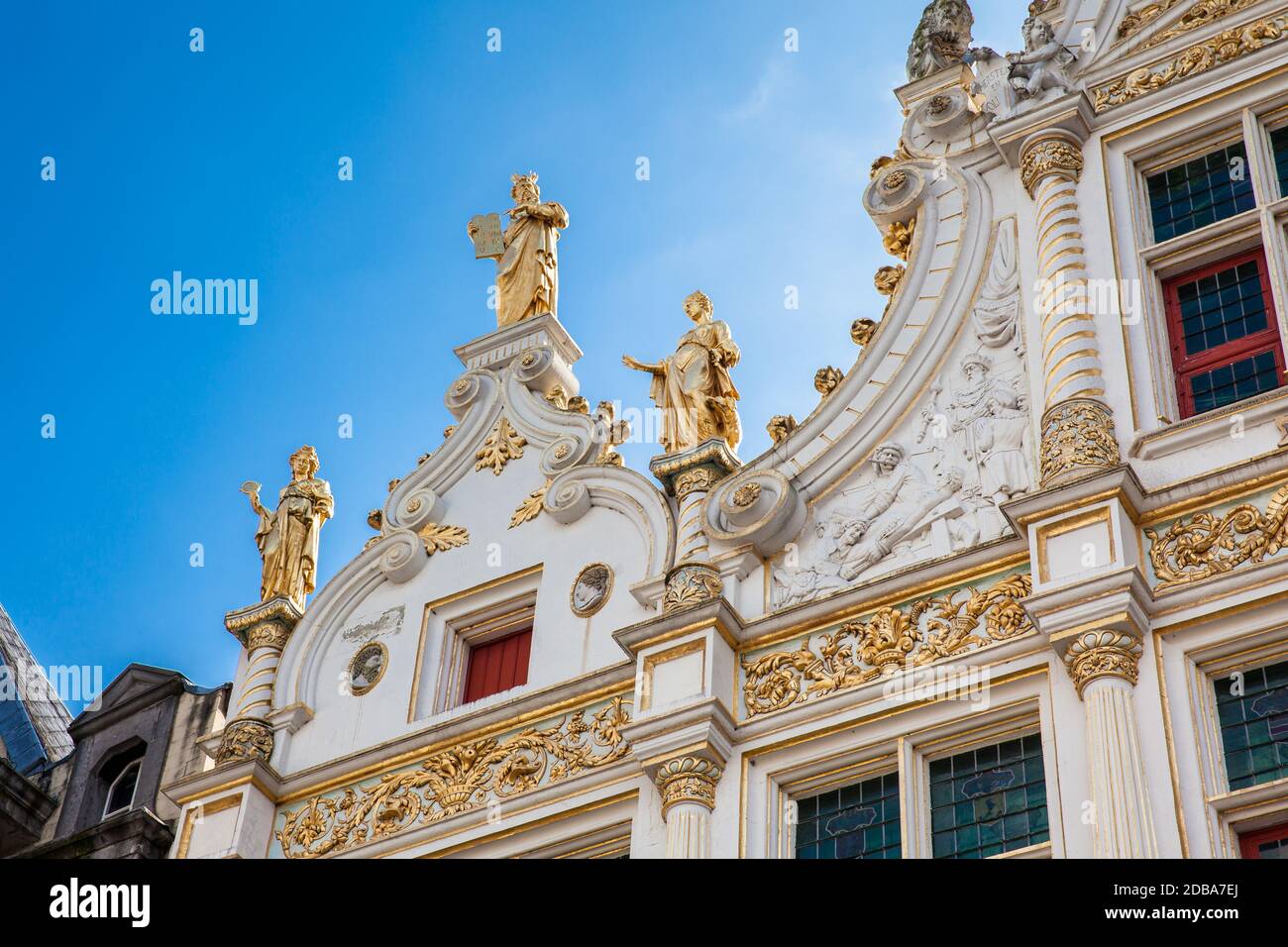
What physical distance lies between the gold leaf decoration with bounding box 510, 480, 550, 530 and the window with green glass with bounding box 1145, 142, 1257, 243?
6.40 m

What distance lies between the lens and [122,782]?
26.8m

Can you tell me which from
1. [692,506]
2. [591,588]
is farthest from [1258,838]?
[591,588]

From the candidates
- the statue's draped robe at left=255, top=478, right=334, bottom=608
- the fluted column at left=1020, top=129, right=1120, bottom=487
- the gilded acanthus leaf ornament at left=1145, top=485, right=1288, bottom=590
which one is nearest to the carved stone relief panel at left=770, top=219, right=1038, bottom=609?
the fluted column at left=1020, top=129, right=1120, bottom=487

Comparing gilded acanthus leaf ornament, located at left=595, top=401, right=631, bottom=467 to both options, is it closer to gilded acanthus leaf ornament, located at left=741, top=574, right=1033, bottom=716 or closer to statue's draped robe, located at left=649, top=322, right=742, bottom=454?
statue's draped robe, located at left=649, top=322, right=742, bottom=454

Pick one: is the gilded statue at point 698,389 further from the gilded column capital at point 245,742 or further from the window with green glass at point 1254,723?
the window with green glass at point 1254,723

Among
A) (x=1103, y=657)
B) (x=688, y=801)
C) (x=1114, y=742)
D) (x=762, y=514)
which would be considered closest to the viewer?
(x=1114, y=742)

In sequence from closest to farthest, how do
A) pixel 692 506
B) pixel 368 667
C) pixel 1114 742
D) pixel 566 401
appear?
pixel 1114 742
pixel 692 506
pixel 368 667
pixel 566 401

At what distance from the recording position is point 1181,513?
18203 mm

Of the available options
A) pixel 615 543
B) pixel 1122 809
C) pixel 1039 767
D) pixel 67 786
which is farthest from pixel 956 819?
pixel 67 786

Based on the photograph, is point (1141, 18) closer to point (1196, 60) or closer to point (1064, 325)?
point (1196, 60)

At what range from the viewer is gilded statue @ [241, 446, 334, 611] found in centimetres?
2375

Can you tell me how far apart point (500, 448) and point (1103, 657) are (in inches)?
319

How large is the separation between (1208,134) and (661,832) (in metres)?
8.15

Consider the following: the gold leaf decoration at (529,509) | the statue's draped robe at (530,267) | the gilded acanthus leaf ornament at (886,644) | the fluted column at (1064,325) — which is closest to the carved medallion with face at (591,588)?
the gold leaf decoration at (529,509)
